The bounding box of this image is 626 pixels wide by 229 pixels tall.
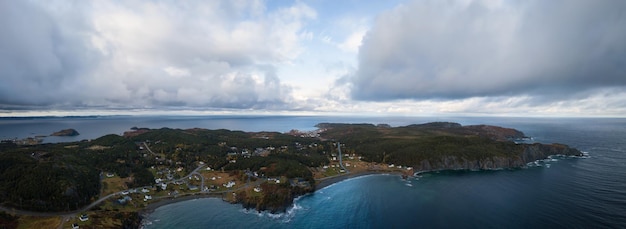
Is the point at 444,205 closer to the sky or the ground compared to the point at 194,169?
closer to the ground

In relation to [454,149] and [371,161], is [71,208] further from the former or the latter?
[454,149]

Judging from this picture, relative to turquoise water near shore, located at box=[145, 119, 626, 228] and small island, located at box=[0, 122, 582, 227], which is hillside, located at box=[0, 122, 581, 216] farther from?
turquoise water near shore, located at box=[145, 119, 626, 228]

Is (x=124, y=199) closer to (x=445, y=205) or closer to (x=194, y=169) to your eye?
(x=194, y=169)

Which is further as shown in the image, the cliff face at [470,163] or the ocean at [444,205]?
the cliff face at [470,163]

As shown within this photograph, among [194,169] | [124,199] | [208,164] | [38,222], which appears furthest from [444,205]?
[38,222]

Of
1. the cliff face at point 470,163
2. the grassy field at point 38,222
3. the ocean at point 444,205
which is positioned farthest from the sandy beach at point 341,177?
the grassy field at point 38,222

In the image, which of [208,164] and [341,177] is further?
[208,164]

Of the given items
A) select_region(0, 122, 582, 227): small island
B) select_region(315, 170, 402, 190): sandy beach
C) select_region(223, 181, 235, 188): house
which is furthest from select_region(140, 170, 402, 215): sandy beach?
select_region(223, 181, 235, 188): house

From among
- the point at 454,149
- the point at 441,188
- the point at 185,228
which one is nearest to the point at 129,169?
the point at 185,228

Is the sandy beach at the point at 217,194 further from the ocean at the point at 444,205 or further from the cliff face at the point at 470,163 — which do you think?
the cliff face at the point at 470,163
